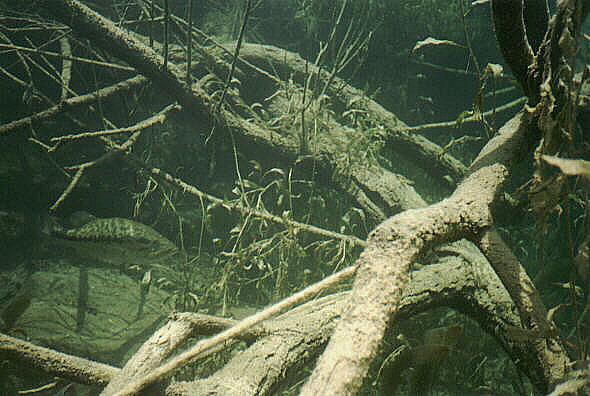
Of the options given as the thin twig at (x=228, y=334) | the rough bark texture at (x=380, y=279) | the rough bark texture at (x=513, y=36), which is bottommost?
the thin twig at (x=228, y=334)

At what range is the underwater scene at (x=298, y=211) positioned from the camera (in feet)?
5.38

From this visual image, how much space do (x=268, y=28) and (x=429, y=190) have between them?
132 inches

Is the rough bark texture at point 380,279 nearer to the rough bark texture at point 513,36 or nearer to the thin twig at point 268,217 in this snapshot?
the rough bark texture at point 513,36

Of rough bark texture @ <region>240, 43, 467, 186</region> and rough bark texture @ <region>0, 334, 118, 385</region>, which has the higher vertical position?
rough bark texture @ <region>240, 43, 467, 186</region>

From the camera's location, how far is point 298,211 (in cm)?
424

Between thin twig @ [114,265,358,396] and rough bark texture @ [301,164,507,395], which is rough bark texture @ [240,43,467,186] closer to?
rough bark texture @ [301,164,507,395]

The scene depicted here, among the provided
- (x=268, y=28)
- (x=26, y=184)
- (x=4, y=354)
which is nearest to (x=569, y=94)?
(x=4, y=354)

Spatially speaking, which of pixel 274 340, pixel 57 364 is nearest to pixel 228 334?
pixel 274 340

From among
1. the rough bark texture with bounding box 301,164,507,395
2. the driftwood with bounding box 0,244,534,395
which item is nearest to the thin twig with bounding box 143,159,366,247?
the driftwood with bounding box 0,244,534,395

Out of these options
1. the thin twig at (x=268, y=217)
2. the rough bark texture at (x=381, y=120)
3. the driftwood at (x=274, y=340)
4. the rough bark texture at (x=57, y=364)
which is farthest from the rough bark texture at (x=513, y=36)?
the rough bark texture at (x=57, y=364)

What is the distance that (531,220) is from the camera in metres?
4.34

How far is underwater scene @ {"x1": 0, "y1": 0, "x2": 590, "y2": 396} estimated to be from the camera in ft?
5.38

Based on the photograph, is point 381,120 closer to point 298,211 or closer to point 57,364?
point 298,211

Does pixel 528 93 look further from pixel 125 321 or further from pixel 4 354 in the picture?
pixel 125 321
